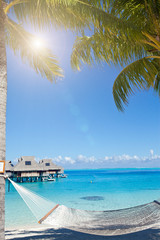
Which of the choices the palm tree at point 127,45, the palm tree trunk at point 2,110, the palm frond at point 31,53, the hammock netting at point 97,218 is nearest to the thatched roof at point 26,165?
the hammock netting at point 97,218

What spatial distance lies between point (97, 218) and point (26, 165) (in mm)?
16920

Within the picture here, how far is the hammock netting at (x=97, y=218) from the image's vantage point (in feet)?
7.07

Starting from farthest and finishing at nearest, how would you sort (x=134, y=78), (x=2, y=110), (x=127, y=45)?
(x=134, y=78)
(x=127, y=45)
(x=2, y=110)

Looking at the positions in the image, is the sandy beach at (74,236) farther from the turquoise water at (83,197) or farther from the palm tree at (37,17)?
the palm tree at (37,17)

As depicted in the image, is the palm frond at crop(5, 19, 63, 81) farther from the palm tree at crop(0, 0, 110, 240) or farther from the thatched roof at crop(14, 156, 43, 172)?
the thatched roof at crop(14, 156, 43, 172)

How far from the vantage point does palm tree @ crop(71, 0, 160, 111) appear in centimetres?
202

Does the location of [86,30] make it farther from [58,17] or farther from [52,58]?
[52,58]

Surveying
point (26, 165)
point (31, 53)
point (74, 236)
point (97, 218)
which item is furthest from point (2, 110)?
point (26, 165)

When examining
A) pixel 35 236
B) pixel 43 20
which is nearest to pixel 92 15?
pixel 43 20

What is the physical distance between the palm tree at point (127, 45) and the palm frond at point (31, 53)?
0.53 m

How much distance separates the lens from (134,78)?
3.00m

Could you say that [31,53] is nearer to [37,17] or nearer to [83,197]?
[37,17]

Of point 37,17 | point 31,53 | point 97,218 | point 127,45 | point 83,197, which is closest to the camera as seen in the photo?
point 37,17

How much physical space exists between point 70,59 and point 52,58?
59 cm
